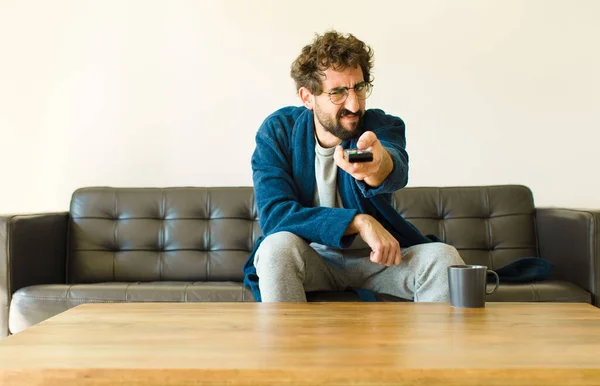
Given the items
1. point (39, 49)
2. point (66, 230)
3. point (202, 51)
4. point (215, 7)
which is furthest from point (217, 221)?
point (39, 49)

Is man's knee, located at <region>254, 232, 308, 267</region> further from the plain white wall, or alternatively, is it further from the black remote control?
the plain white wall

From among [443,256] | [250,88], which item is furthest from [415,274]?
[250,88]

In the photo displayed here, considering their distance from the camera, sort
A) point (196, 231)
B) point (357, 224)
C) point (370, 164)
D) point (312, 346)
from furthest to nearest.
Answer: point (196, 231)
point (357, 224)
point (370, 164)
point (312, 346)

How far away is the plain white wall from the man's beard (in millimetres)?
822

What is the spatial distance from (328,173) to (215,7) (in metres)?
1.24

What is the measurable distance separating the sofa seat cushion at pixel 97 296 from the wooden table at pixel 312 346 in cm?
72

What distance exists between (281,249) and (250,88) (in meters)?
1.27

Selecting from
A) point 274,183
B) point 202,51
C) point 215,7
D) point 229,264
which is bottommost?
point 229,264

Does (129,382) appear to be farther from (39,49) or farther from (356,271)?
(39,49)

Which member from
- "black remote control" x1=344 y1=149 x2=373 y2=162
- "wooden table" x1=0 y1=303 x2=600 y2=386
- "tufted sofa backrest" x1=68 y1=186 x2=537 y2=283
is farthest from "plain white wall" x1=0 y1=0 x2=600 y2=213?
"wooden table" x1=0 y1=303 x2=600 y2=386

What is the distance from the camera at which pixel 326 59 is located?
6.66ft

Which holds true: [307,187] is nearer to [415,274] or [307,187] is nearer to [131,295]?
[415,274]

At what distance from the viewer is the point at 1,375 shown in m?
0.93

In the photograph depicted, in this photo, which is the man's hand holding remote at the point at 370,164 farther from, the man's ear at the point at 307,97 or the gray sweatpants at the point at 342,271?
the man's ear at the point at 307,97
